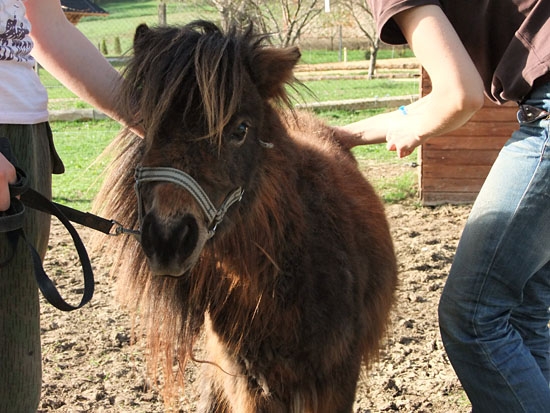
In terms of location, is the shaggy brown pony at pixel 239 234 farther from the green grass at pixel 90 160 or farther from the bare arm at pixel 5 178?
the green grass at pixel 90 160

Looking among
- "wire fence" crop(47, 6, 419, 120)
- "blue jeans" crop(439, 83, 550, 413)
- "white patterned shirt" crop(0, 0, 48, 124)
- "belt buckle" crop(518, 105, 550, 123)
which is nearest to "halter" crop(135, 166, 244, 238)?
"white patterned shirt" crop(0, 0, 48, 124)

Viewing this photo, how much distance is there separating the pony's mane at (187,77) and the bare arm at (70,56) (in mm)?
103

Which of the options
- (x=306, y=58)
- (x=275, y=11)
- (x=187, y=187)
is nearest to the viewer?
(x=187, y=187)

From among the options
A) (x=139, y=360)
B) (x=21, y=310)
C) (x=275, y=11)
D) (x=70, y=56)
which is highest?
(x=70, y=56)

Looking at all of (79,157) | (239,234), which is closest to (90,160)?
(79,157)

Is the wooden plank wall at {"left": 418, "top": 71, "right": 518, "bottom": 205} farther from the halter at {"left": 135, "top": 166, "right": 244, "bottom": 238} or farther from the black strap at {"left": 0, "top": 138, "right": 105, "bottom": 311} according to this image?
the black strap at {"left": 0, "top": 138, "right": 105, "bottom": 311}

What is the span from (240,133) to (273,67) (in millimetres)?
319

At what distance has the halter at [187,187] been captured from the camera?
215 cm

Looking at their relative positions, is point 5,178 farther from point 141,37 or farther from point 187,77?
point 141,37

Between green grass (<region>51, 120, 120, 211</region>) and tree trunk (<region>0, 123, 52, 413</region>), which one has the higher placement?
tree trunk (<region>0, 123, 52, 413</region>)

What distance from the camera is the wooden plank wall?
7320 millimetres

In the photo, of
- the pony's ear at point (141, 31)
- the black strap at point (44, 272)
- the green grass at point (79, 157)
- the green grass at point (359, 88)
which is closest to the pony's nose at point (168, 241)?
the black strap at point (44, 272)

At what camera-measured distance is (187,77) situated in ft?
7.50

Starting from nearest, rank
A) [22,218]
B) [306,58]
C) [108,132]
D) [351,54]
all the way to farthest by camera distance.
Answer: [22,218] → [108,132] → [306,58] → [351,54]
